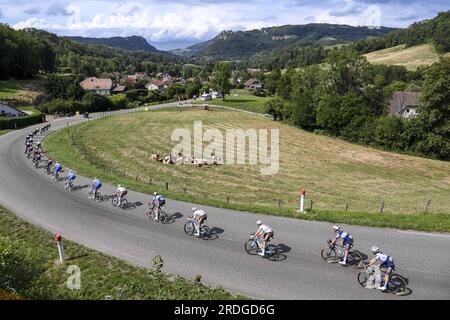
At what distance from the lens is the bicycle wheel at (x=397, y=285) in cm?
1221

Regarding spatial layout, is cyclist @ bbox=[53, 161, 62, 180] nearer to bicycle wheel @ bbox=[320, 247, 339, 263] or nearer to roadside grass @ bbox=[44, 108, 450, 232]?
roadside grass @ bbox=[44, 108, 450, 232]

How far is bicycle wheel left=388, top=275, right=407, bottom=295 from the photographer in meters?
12.2

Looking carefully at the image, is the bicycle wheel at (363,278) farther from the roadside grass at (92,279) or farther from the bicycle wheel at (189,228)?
the bicycle wheel at (189,228)

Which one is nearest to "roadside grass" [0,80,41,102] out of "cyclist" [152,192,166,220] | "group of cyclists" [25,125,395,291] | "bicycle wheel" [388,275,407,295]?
"group of cyclists" [25,125,395,291]

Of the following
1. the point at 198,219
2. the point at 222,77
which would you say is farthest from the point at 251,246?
the point at 222,77

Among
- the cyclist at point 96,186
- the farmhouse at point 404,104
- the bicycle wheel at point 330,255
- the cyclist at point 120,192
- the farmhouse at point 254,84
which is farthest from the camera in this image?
the farmhouse at point 254,84

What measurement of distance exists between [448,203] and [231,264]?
857 inches

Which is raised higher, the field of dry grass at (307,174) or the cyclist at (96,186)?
the cyclist at (96,186)

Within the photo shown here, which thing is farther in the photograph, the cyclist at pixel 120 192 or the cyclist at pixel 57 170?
the cyclist at pixel 57 170

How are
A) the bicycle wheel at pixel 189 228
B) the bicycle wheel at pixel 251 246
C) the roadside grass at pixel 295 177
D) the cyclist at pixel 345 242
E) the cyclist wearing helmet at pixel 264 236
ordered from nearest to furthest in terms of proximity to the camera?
the cyclist at pixel 345 242 < the cyclist wearing helmet at pixel 264 236 < the bicycle wheel at pixel 251 246 < the bicycle wheel at pixel 189 228 < the roadside grass at pixel 295 177

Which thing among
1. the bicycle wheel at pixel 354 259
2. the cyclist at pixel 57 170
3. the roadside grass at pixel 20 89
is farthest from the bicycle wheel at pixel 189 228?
the roadside grass at pixel 20 89

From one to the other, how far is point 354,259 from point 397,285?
201cm

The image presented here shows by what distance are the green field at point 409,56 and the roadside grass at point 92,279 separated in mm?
155262

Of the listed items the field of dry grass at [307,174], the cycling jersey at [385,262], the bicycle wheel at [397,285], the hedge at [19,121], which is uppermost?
the cycling jersey at [385,262]
